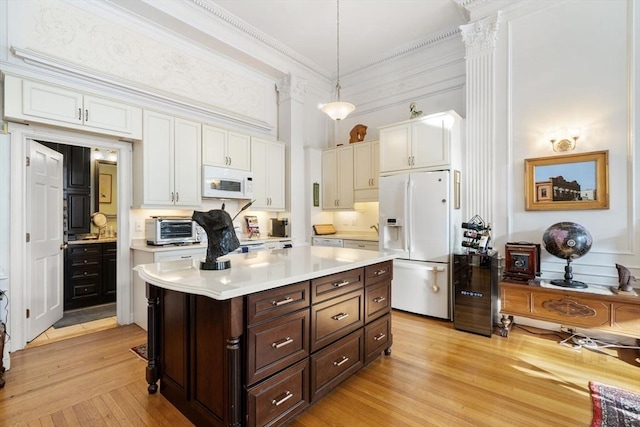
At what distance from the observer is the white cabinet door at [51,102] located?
8.98 ft

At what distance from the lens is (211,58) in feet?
14.5

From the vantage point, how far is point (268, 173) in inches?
191

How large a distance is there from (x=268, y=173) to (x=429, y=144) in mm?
2436

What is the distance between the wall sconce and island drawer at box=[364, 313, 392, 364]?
8.59 ft

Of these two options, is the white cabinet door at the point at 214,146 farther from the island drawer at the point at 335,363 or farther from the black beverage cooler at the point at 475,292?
the black beverage cooler at the point at 475,292

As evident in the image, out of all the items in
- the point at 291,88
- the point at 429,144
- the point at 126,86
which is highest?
the point at 291,88

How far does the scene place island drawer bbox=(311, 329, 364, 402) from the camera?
1.98 meters

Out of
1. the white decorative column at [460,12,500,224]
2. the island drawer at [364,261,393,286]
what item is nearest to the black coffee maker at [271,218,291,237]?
the island drawer at [364,261,393,286]

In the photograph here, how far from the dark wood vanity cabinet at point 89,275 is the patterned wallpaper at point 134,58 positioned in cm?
251

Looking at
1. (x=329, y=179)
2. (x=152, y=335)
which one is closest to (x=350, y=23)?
(x=329, y=179)

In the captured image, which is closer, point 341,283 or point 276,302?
point 276,302

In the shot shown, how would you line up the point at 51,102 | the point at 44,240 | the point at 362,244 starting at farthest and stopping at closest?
the point at 362,244 < the point at 44,240 < the point at 51,102

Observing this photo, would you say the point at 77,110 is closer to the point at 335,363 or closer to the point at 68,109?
the point at 68,109

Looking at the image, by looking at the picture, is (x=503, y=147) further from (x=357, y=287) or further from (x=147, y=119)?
(x=147, y=119)
